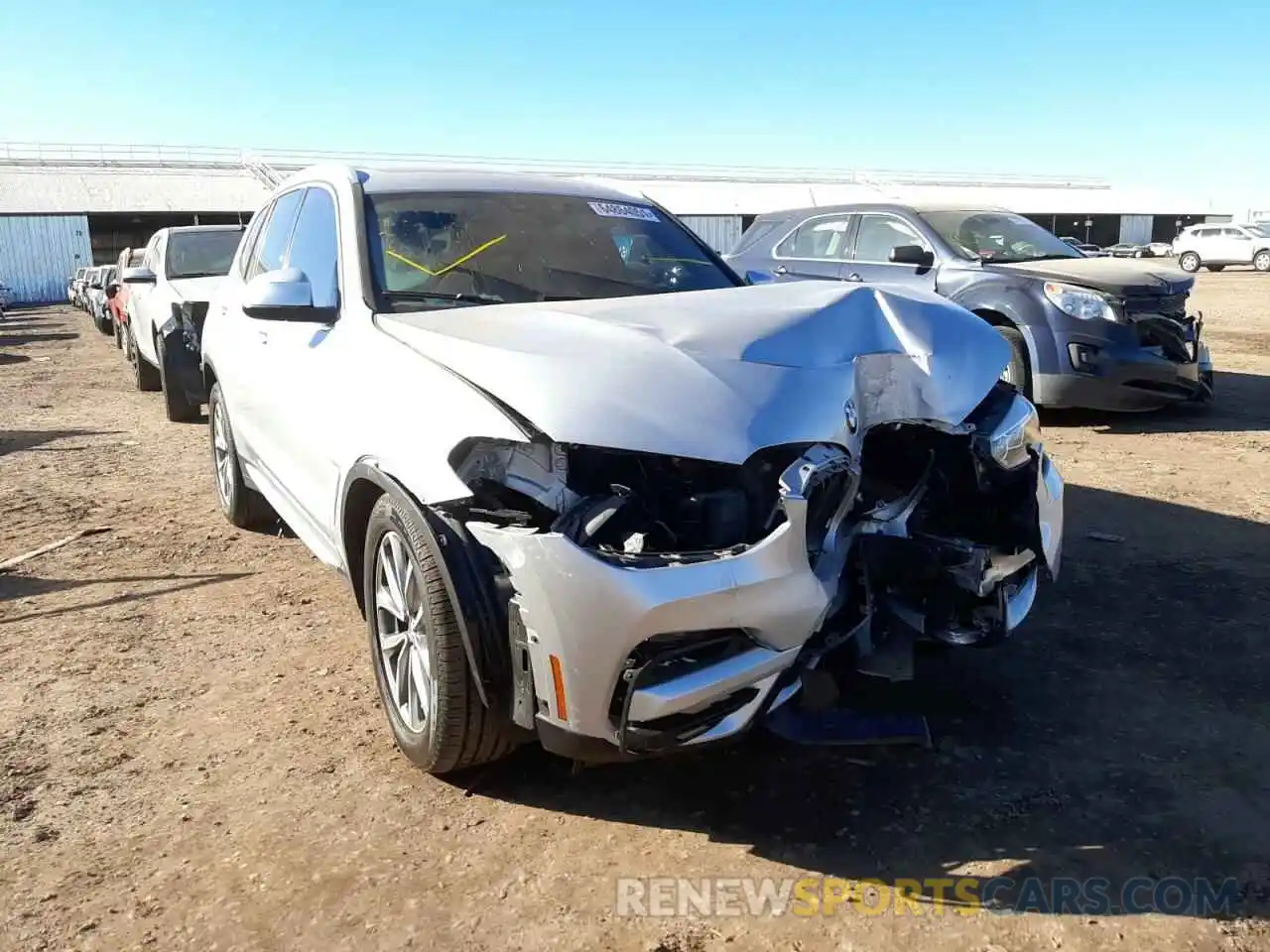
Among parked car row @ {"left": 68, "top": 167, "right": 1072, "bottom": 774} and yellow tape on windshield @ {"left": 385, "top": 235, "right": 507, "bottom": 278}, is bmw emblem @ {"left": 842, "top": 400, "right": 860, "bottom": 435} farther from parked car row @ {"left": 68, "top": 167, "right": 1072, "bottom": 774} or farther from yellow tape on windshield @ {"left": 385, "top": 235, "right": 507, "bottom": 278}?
yellow tape on windshield @ {"left": 385, "top": 235, "right": 507, "bottom": 278}

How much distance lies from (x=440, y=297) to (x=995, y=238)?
6226mm

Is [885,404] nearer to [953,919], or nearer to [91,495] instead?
[953,919]

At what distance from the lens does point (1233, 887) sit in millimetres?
2305

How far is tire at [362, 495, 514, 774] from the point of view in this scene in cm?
254

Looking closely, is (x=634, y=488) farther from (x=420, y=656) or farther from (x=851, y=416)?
(x=420, y=656)

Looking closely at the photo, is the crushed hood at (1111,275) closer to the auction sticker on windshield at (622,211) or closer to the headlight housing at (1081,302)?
the headlight housing at (1081,302)

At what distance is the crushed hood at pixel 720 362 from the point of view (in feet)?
7.89

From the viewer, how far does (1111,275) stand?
7340mm

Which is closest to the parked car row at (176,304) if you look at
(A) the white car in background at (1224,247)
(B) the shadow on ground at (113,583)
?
(B) the shadow on ground at (113,583)

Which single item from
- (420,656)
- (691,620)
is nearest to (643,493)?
(691,620)

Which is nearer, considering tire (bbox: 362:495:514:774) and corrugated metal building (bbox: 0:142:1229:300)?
tire (bbox: 362:495:514:774)

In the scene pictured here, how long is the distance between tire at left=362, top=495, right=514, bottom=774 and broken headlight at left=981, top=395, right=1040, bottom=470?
160cm

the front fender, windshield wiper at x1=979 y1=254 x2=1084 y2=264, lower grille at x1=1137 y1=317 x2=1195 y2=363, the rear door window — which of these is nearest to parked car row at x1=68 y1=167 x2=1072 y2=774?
the front fender

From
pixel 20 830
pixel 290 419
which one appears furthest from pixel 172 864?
pixel 290 419
